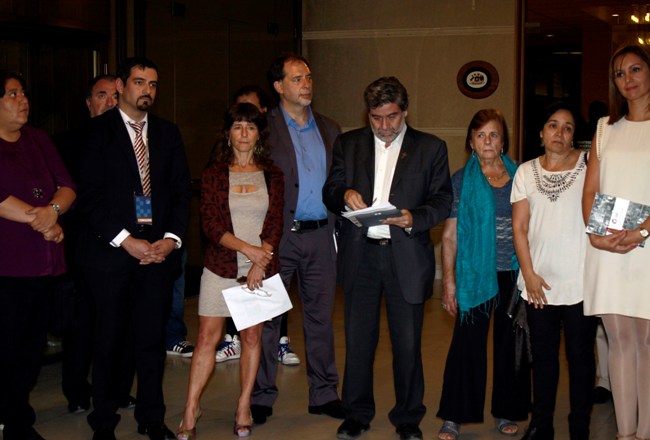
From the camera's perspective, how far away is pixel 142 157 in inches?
181

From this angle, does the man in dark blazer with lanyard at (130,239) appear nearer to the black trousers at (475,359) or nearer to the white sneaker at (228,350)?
the black trousers at (475,359)

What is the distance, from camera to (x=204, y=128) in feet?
28.6

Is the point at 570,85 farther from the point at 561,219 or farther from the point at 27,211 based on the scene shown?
the point at 27,211

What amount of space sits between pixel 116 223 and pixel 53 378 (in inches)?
77.5

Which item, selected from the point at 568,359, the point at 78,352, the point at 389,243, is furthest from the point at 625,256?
the point at 78,352

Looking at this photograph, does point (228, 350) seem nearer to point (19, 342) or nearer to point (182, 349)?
point (182, 349)

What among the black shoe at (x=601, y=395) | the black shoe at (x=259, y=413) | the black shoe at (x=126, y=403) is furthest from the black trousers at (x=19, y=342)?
the black shoe at (x=601, y=395)

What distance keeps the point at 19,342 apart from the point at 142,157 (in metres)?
1.05

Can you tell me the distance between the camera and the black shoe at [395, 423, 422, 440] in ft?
15.1

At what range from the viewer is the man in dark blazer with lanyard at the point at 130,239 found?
14.8 ft

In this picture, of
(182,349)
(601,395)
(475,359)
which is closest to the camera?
(475,359)

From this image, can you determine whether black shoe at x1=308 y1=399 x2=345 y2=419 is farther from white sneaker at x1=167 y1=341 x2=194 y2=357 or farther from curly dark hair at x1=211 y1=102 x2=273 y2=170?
white sneaker at x1=167 y1=341 x2=194 y2=357

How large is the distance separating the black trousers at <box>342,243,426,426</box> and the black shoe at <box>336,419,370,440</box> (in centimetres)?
3

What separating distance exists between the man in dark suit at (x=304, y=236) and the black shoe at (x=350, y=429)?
0.31 m
